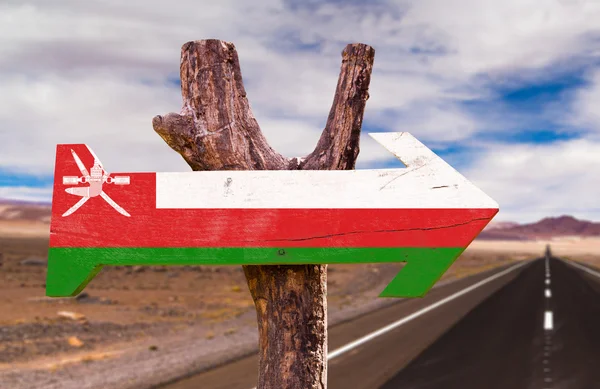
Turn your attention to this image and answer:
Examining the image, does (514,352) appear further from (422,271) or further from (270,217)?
(270,217)

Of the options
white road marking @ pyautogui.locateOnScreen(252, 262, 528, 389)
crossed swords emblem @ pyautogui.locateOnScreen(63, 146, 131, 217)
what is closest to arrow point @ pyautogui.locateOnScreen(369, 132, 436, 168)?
crossed swords emblem @ pyautogui.locateOnScreen(63, 146, 131, 217)

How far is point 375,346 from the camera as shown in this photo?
10.9m

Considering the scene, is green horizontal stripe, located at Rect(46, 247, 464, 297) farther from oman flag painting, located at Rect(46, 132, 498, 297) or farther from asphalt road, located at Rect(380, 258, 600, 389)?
asphalt road, located at Rect(380, 258, 600, 389)

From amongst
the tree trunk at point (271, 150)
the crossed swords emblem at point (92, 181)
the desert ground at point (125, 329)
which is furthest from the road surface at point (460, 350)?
the crossed swords emblem at point (92, 181)

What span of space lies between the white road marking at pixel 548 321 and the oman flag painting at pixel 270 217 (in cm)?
1223

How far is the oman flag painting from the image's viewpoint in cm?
271

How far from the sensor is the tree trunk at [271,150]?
121 inches

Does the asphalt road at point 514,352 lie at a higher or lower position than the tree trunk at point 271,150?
lower

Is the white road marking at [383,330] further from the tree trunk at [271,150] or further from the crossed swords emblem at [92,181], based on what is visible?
the crossed swords emblem at [92,181]

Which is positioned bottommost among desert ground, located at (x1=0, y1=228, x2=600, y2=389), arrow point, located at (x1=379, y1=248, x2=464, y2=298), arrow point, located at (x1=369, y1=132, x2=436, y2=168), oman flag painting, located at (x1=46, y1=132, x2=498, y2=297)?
desert ground, located at (x1=0, y1=228, x2=600, y2=389)

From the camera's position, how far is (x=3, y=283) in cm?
2595

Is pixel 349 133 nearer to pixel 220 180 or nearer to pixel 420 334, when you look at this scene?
pixel 220 180

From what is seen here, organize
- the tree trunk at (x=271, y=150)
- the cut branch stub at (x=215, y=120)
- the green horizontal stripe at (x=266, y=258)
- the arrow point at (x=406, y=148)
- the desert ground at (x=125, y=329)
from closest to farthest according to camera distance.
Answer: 1. the green horizontal stripe at (x=266, y=258)
2. the arrow point at (x=406, y=148)
3. the tree trunk at (x=271, y=150)
4. the cut branch stub at (x=215, y=120)
5. the desert ground at (x=125, y=329)

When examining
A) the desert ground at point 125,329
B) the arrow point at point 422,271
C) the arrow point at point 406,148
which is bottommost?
the desert ground at point 125,329
